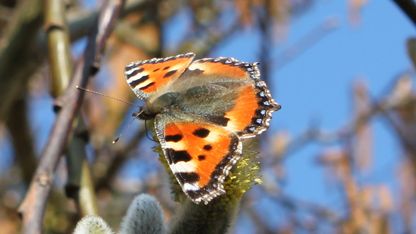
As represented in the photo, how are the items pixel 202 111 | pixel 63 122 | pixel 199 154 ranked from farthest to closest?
pixel 63 122
pixel 202 111
pixel 199 154

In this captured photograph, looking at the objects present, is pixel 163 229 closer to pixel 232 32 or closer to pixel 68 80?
pixel 68 80

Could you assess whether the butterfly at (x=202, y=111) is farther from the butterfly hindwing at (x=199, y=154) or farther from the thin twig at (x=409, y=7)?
the thin twig at (x=409, y=7)

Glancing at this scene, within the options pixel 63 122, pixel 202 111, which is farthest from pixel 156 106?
pixel 63 122

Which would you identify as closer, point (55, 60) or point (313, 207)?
point (55, 60)

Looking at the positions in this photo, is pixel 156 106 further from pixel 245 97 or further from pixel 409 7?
pixel 409 7

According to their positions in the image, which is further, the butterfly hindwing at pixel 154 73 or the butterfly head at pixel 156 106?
the butterfly hindwing at pixel 154 73

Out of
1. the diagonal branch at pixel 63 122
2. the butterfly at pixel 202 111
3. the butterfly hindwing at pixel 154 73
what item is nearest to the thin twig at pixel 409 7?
the butterfly at pixel 202 111

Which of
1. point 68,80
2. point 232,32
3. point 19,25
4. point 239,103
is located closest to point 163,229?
point 239,103
